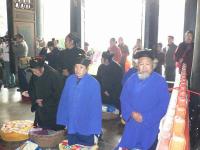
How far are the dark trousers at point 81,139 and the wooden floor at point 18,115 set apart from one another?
711mm

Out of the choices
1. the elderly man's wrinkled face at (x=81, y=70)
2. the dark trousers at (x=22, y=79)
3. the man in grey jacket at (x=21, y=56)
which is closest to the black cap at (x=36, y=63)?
the elderly man's wrinkled face at (x=81, y=70)

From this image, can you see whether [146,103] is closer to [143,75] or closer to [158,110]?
[158,110]

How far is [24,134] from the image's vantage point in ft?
17.0

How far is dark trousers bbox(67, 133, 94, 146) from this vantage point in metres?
4.24

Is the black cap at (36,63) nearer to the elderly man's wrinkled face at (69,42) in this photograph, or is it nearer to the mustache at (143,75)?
the elderly man's wrinkled face at (69,42)

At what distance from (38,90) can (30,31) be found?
200 inches

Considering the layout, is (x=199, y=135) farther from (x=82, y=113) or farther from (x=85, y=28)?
(x=85, y=28)

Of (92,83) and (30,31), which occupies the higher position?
(30,31)

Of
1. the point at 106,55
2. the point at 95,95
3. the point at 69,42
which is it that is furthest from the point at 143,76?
the point at 106,55

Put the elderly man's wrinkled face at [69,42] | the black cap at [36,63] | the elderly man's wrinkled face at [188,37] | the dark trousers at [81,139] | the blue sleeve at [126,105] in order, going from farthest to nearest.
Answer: the elderly man's wrinkled face at [188,37]
the elderly man's wrinkled face at [69,42]
the black cap at [36,63]
the dark trousers at [81,139]
the blue sleeve at [126,105]

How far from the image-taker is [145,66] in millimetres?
3246

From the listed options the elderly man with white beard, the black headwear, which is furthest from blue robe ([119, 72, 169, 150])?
the black headwear

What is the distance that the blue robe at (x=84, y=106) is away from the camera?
4.05 metres

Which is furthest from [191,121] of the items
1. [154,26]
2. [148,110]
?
[154,26]
